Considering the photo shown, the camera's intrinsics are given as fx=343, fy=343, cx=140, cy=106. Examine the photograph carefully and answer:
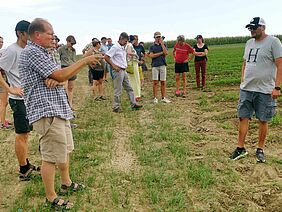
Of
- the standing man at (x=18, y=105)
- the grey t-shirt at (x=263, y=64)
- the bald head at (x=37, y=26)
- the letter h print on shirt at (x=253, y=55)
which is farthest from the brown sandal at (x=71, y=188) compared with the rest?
the letter h print on shirt at (x=253, y=55)

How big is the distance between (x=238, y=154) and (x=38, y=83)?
10.6ft

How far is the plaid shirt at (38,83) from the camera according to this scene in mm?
3395

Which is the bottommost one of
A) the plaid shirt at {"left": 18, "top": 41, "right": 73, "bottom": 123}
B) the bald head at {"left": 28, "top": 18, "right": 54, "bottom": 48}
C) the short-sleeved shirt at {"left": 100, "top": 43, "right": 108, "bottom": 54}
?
the plaid shirt at {"left": 18, "top": 41, "right": 73, "bottom": 123}

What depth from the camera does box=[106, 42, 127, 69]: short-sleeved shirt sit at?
836cm

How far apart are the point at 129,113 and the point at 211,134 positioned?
253 centimetres

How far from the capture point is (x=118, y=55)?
8.45m

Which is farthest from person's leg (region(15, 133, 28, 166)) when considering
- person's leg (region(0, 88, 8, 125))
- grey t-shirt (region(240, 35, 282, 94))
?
grey t-shirt (region(240, 35, 282, 94))

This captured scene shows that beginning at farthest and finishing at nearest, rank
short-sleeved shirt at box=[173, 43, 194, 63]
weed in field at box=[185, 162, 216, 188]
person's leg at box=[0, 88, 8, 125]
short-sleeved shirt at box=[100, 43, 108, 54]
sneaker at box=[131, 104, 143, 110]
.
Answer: short-sleeved shirt at box=[100, 43, 108, 54], short-sleeved shirt at box=[173, 43, 194, 63], sneaker at box=[131, 104, 143, 110], person's leg at box=[0, 88, 8, 125], weed in field at box=[185, 162, 216, 188]

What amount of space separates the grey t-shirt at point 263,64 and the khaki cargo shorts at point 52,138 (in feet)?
9.58

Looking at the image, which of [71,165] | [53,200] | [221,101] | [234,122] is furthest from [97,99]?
[53,200]

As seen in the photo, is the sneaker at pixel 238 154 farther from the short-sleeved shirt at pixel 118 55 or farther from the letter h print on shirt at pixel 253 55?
the short-sleeved shirt at pixel 118 55

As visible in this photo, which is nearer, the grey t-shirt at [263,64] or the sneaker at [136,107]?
the grey t-shirt at [263,64]

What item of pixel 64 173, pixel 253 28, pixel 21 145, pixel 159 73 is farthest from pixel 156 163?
pixel 159 73

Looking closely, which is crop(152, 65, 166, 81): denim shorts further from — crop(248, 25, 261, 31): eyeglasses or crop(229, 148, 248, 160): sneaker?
crop(248, 25, 261, 31): eyeglasses
